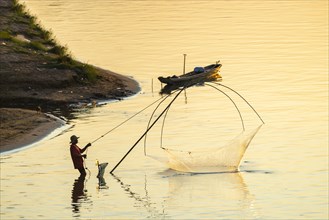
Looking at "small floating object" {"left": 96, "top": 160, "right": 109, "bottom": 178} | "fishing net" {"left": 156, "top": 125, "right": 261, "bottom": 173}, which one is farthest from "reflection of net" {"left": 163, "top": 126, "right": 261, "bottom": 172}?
"small floating object" {"left": 96, "top": 160, "right": 109, "bottom": 178}

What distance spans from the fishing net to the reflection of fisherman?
106 inches

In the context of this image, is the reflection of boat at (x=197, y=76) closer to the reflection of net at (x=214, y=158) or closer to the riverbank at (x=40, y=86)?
the riverbank at (x=40, y=86)

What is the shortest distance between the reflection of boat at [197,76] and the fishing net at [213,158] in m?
16.3

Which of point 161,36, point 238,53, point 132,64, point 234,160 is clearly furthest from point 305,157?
point 161,36

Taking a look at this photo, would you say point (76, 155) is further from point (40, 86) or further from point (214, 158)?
point (40, 86)

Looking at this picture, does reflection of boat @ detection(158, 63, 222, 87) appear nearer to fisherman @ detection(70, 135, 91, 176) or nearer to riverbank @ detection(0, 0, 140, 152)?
riverbank @ detection(0, 0, 140, 152)

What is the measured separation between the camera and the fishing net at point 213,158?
3647 centimetres

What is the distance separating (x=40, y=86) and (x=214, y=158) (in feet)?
45.3

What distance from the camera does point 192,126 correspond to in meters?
44.7

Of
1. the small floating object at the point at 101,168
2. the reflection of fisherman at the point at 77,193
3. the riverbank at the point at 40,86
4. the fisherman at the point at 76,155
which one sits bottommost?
the reflection of fisherman at the point at 77,193

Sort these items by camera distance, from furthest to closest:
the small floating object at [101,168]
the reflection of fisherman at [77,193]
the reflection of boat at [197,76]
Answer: the reflection of boat at [197,76] → the small floating object at [101,168] → the reflection of fisherman at [77,193]

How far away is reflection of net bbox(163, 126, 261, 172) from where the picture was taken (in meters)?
36.5

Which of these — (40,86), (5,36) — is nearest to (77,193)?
(40,86)

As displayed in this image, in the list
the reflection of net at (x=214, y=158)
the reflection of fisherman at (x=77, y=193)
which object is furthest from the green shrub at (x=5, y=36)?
the reflection of net at (x=214, y=158)
